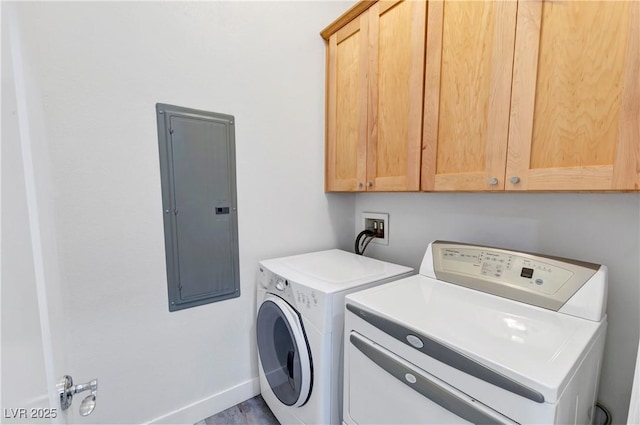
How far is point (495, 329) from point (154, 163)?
1.56 metres

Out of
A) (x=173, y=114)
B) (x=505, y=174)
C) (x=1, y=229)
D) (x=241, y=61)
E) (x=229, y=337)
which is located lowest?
(x=229, y=337)

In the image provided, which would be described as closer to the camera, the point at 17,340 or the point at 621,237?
the point at 17,340

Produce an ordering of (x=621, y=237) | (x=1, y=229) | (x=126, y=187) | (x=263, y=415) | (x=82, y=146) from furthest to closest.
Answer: (x=263, y=415) → (x=126, y=187) → (x=82, y=146) → (x=621, y=237) → (x=1, y=229)

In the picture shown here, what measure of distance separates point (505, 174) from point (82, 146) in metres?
1.75

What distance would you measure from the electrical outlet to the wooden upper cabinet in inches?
13.7

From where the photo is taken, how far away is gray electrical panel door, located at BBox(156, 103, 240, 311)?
1.36 metres

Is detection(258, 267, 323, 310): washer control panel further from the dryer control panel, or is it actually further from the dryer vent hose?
the dryer vent hose

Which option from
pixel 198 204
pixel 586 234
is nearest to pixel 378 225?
pixel 586 234

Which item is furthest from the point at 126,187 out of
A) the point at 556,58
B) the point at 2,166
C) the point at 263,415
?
the point at 556,58

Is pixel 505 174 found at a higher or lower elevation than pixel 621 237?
higher

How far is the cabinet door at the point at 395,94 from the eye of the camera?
1256 mm

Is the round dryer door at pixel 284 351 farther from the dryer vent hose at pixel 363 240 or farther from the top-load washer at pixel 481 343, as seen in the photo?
the dryer vent hose at pixel 363 240

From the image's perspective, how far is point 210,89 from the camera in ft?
4.75

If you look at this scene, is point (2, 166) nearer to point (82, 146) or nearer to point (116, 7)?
point (82, 146)
